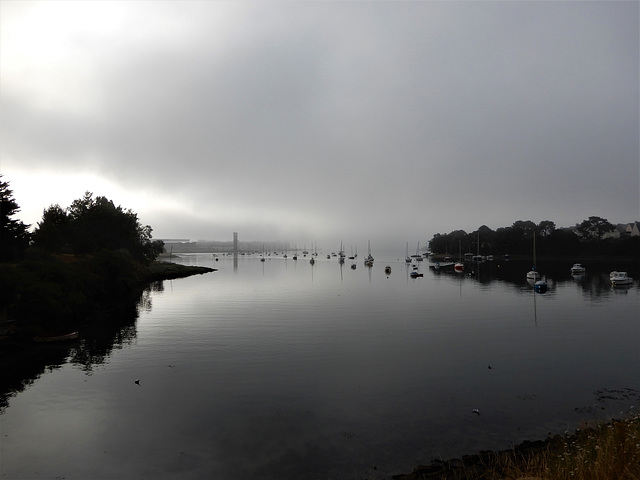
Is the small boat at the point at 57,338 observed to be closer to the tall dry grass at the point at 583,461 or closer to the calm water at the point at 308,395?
the calm water at the point at 308,395

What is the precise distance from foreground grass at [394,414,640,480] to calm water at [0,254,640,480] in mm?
1285

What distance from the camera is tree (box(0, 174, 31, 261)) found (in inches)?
2483

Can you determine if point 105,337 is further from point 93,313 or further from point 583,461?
point 583,461

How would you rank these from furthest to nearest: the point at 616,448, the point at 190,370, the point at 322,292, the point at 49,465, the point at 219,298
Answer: the point at 322,292 → the point at 219,298 → the point at 190,370 → the point at 49,465 → the point at 616,448

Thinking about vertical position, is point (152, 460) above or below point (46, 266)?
below

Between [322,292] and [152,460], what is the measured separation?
75.0 meters

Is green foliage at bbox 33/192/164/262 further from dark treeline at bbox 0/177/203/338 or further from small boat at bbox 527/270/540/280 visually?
small boat at bbox 527/270/540/280

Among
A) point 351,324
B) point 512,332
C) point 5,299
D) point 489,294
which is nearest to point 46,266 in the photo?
point 5,299

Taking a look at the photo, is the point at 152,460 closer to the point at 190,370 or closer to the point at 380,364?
the point at 190,370

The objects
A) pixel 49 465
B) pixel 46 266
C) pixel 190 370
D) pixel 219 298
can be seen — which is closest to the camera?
pixel 49 465

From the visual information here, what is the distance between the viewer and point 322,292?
93.0 m

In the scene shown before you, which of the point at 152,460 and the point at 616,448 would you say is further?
the point at 152,460

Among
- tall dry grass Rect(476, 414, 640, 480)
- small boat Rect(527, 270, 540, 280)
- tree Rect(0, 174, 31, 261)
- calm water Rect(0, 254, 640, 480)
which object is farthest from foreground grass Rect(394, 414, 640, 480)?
small boat Rect(527, 270, 540, 280)

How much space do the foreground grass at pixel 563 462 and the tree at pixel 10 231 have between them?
7153cm
